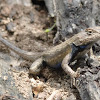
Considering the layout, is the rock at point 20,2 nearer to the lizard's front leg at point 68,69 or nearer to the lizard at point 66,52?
the lizard at point 66,52

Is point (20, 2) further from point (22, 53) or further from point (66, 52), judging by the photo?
point (66, 52)

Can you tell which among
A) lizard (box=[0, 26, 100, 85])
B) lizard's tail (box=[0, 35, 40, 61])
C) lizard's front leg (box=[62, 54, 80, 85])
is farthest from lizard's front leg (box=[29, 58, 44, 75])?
lizard's front leg (box=[62, 54, 80, 85])

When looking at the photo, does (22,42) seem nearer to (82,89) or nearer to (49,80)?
(49,80)

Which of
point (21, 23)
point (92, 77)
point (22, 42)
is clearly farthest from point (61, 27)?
point (92, 77)

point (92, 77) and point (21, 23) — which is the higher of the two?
point (21, 23)

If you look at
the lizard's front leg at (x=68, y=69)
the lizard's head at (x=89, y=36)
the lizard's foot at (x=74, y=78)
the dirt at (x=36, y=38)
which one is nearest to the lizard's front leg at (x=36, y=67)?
the dirt at (x=36, y=38)

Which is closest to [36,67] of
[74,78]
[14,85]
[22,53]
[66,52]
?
[22,53]

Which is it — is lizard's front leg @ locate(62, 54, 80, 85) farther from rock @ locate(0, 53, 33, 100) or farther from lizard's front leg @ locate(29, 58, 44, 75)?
rock @ locate(0, 53, 33, 100)
